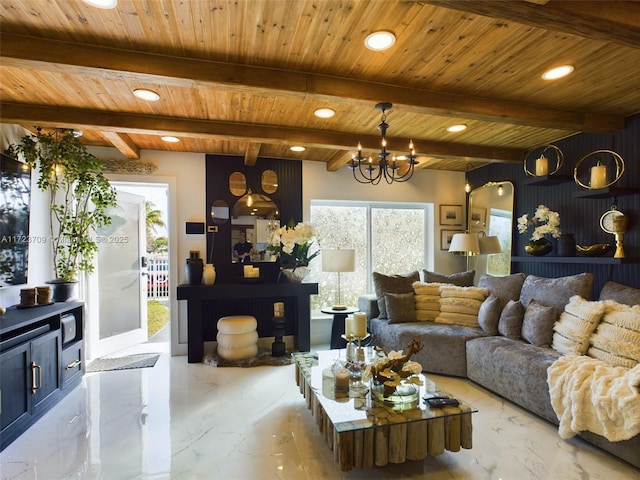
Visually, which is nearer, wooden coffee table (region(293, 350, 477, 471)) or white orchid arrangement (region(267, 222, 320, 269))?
wooden coffee table (region(293, 350, 477, 471))

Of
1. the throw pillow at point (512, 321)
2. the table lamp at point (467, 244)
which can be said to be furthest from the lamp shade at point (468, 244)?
the throw pillow at point (512, 321)

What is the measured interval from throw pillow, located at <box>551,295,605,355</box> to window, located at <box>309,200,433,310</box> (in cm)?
233

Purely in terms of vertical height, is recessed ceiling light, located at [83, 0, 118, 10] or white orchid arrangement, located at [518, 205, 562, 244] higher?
recessed ceiling light, located at [83, 0, 118, 10]

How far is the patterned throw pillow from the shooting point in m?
2.29

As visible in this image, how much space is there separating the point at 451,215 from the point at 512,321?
225cm

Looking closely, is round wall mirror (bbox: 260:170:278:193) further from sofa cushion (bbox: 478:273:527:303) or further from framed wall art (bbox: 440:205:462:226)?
sofa cushion (bbox: 478:273:527:303)

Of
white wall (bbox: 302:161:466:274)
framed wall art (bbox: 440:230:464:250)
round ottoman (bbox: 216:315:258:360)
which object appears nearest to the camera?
round ottoman (bbox: 216:315:258:360)

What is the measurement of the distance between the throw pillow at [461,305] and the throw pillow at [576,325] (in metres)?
0.88

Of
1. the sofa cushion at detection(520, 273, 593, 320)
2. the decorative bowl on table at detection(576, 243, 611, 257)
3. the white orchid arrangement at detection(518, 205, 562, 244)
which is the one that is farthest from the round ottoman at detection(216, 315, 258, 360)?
the decorative bowl on table at detection(576, 243, 611, 257)

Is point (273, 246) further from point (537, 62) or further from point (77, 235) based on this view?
Answer: point (537, 62)

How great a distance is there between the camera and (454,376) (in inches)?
132

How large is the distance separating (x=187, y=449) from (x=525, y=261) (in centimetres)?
393

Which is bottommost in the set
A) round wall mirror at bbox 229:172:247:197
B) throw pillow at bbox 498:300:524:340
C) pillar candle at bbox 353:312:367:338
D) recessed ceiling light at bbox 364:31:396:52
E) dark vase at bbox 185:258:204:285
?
throw pillow at bbox 498:300:524:340

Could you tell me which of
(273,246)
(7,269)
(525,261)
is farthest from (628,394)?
(7,269)
